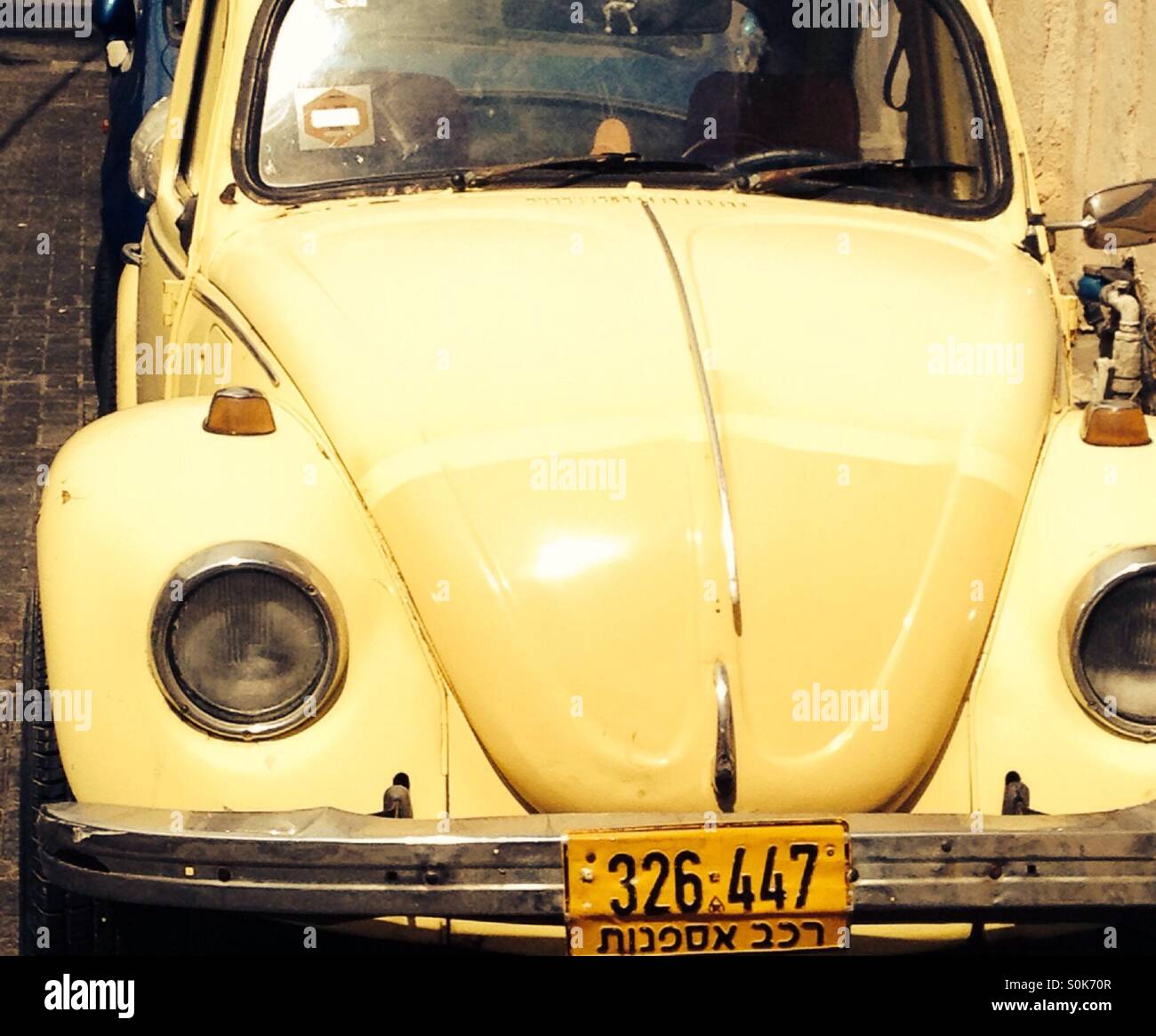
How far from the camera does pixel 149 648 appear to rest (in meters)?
3.44

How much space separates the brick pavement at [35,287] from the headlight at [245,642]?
140 centimetres

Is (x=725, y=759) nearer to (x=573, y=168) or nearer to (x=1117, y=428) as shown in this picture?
(x=1117, y=428)

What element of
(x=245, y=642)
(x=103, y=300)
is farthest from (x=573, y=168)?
(x=103, y=300)

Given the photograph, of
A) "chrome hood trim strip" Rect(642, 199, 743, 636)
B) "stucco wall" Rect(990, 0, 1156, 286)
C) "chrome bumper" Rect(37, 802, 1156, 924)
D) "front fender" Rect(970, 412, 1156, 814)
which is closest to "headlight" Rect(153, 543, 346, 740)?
"chrome bumper" Rect(37, 802, 1156, 924)

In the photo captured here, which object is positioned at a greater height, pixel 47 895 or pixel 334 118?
pixel 334 118

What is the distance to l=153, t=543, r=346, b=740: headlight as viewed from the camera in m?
3.40

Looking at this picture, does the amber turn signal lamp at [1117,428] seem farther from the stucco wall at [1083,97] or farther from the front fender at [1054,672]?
the stucco wall at [1083,97]

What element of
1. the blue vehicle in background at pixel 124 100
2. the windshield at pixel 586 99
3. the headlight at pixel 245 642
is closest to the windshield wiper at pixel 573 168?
the windshield at pixel 586 99

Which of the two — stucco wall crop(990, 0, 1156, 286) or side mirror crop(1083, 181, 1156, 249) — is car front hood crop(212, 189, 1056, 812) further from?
stucco wall crop(990, 0, 1156, 286)

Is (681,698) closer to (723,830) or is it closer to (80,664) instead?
(723,830)

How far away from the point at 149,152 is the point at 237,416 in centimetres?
193

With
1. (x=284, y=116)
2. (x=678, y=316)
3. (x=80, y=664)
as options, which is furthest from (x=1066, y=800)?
(x=284, y=116)
